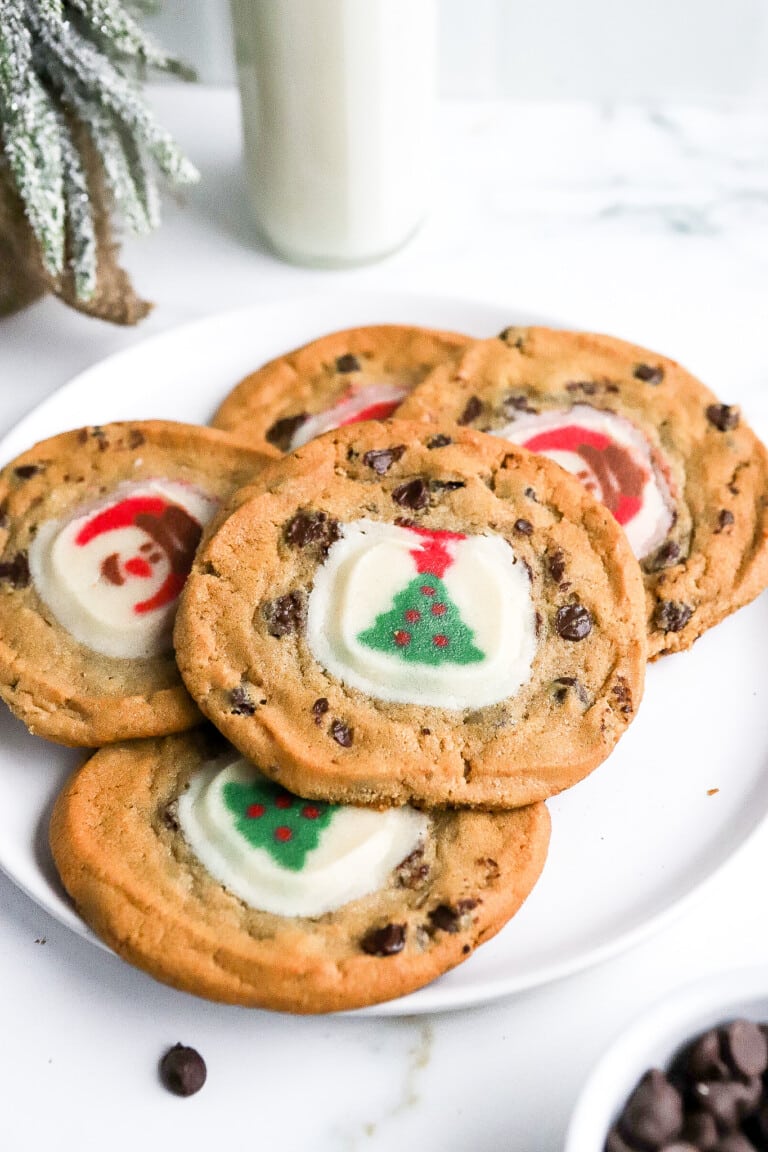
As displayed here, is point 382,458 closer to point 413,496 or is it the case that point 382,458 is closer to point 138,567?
point 413,496

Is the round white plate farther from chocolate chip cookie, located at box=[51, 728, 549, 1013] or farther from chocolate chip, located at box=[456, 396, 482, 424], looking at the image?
chocolate chip, located at box=[456, 396, 482, 424]

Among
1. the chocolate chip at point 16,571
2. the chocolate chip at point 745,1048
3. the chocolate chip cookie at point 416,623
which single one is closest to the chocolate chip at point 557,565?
the chocolate chip cookie at point 416,623

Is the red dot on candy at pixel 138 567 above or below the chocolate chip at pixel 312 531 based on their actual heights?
below

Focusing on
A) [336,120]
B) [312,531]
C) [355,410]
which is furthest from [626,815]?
[336,120]

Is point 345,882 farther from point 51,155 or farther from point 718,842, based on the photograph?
point 51,155

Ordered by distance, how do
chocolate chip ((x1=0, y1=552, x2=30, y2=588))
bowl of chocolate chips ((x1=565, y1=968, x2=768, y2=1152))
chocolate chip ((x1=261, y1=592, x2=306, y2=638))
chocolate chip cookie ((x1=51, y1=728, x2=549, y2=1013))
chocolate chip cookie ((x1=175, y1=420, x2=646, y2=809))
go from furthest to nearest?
1. chocolate chip ((x1=0, y1=552, x2=30, y2=588))
2. chocolate chip ((x1=261, y1=592, x2=306, y2=638))
3. chocolate chip cookie ((x1=175, y1=420, x2=646, y2=809))
4. chocolate chip cookie ((x1=51, y1=728, x2=549, y2=1013))
5. bowl of chocolate chips ((x1=565, y1=968, x2=768, y2=1152))

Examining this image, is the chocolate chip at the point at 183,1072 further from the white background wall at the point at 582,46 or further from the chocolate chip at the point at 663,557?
the white background wall at the point at 582,46

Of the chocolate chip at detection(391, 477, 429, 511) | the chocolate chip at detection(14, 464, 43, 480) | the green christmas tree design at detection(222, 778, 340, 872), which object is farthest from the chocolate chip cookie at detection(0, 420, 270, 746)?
the chocolate chip at detection(391, 477, 429, 511)
